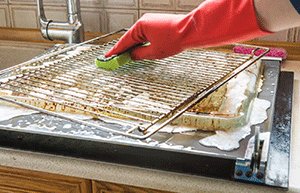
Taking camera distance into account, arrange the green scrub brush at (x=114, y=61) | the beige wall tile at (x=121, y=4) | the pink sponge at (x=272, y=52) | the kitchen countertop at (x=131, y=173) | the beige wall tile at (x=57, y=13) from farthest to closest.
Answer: the beige wall tile at (x=57, y=13) → the beige wall tile at (x=121, y=4) → the pink sponge at (x=272, y=52) → the green scrub brush at (x=114, y=61) → the kitchen countertop at (x=131, y=173)

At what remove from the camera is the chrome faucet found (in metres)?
1.21

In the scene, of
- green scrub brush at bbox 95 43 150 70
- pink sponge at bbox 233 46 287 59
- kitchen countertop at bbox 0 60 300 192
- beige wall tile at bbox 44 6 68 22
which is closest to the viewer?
kitchen countertop at bbox 0 60 300 192

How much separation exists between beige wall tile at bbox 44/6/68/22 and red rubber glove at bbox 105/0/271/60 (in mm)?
614

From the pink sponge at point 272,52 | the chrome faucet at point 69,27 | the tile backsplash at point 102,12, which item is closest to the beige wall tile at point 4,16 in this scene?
the tile backsplash at point 102,12

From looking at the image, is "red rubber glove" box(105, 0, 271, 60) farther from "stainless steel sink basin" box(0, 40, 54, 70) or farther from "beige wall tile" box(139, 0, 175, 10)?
"stainless steel sink basin" box(0, 40, 54, 70)

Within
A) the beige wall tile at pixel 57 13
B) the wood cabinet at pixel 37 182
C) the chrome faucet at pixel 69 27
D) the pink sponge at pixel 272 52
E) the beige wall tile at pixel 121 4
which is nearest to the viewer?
the wood cabinet at pixel 37 182

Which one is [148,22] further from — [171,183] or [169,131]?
[171,183]

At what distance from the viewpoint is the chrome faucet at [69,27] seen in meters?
1.21

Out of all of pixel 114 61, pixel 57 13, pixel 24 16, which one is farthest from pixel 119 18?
pixel 114 61

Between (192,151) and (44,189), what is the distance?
0.96ft

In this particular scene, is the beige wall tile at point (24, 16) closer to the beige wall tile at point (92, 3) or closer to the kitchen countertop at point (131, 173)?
the beige wall tile at point (92, 3)

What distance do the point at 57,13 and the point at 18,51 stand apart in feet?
0.68

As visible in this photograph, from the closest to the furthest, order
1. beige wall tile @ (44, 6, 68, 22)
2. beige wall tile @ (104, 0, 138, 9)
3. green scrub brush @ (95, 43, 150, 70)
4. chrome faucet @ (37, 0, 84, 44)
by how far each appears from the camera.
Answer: green scrub brush @ (95, 43, 150, 70) → chrome faucet @ (37, 0, 84, 44) → beige wall tile @ (104, 0, 138, 9) → beige wall tile @ (44, 6, 68, 22)

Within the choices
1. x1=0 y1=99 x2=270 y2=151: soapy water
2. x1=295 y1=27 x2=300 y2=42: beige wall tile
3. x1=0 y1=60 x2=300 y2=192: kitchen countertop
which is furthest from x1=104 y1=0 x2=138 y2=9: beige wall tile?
x1=0 y1=60 x2=300 y2=192: kitchen countertop
